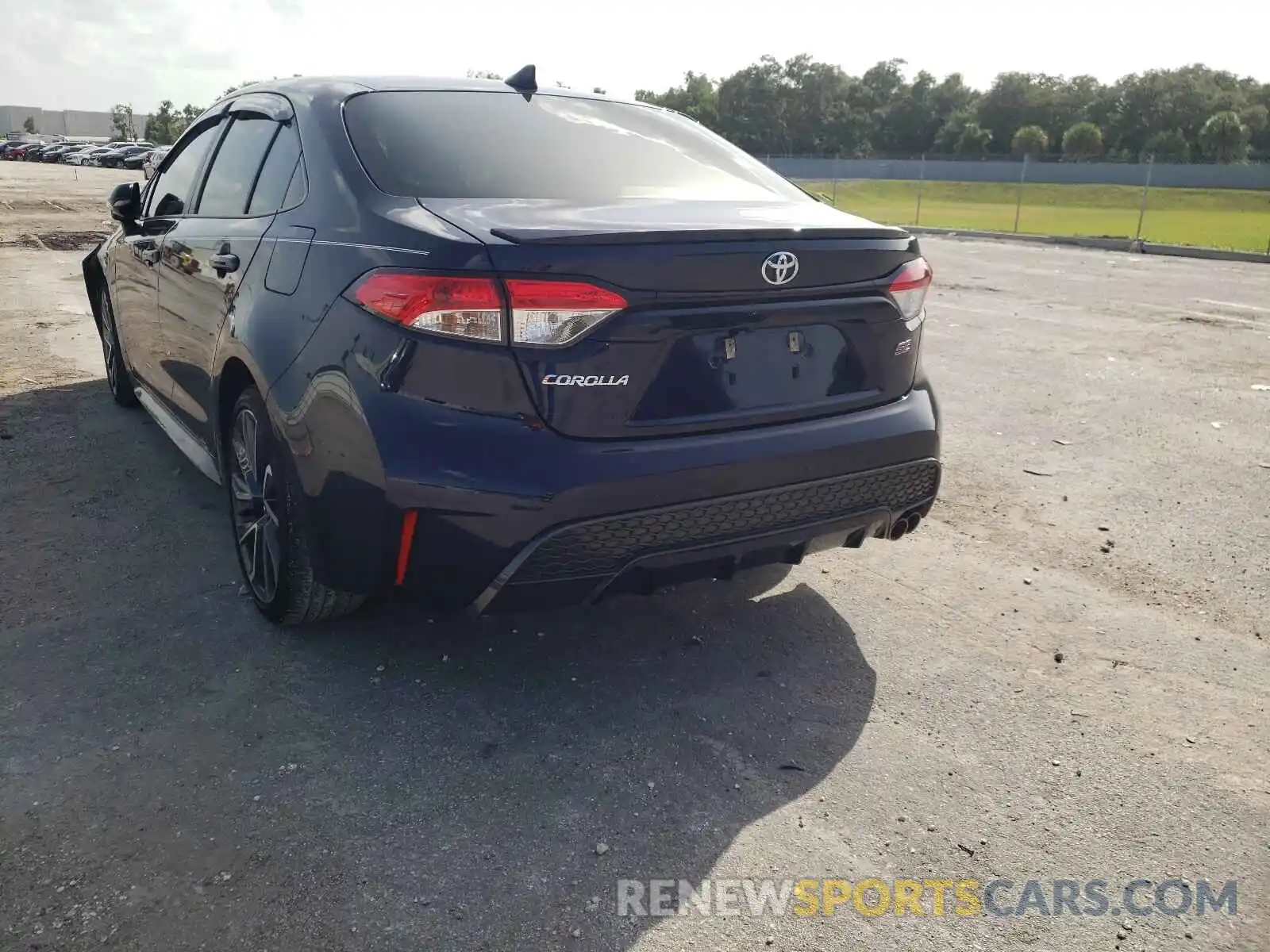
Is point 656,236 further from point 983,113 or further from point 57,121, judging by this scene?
point 57,121

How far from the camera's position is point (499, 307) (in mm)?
2461

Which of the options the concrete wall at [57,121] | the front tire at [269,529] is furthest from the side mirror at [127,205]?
the concrete wall at [57,121]

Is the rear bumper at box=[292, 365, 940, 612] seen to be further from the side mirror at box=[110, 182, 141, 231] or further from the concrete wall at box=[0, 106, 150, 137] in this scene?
the concrete wall at box=[0, 106, 150, 137]

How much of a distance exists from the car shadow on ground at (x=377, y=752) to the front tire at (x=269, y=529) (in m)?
0.16

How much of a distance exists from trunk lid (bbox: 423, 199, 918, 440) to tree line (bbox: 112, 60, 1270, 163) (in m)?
70.7

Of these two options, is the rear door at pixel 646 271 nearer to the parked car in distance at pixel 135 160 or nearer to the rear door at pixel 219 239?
the rear door at pixel 219 239

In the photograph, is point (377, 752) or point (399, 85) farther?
point (399, 85)

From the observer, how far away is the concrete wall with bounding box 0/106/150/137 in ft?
551

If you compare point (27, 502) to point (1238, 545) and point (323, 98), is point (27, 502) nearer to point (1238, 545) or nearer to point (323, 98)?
point (323, 98)

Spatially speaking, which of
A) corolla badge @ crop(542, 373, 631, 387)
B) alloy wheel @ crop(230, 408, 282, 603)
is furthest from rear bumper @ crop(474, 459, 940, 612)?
alloy wheel @ crop(230, 408, 282, 603)

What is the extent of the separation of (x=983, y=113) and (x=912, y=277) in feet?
359

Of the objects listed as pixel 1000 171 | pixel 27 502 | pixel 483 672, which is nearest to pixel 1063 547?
pixel 483 672

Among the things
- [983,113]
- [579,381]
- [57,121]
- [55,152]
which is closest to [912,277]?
[579,381]

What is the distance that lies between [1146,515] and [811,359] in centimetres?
258
